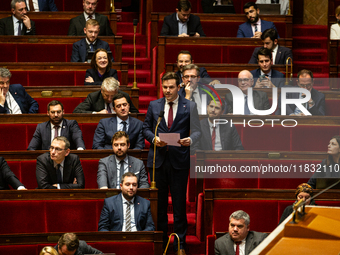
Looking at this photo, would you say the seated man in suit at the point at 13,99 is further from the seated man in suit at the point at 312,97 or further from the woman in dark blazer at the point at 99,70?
the seated man in suit at the point at 312,97

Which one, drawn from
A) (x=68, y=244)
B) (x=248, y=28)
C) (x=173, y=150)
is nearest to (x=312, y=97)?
(x=248, y=28)

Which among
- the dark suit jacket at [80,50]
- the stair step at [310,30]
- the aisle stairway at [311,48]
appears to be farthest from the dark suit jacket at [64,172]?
the stair step at [310,30]

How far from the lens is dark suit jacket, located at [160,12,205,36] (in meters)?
3.97

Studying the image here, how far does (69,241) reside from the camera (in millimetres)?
2057

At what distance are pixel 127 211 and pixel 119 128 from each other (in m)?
0.59

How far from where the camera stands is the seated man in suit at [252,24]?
4.08 m

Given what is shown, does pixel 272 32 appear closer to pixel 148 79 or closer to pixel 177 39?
pixel 177 39

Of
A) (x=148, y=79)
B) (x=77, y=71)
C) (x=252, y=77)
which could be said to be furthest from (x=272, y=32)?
(x=77, y=71)

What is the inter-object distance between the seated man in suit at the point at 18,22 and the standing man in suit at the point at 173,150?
5.71 feet

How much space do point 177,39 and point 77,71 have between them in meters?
0.76

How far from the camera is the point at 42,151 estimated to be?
2.75m

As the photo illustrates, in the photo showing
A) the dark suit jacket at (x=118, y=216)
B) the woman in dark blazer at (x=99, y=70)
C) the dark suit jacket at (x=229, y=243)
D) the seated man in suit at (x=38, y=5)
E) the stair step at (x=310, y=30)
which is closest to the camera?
the dark suit jacket at (x=229, y=243)

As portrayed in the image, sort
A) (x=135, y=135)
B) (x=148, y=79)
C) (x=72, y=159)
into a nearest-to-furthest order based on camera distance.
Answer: (x=72, y=159) < (x=135, y=135) < (x=148, y=79)

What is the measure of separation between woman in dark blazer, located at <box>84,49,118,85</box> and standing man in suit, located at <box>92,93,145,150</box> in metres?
0.49
